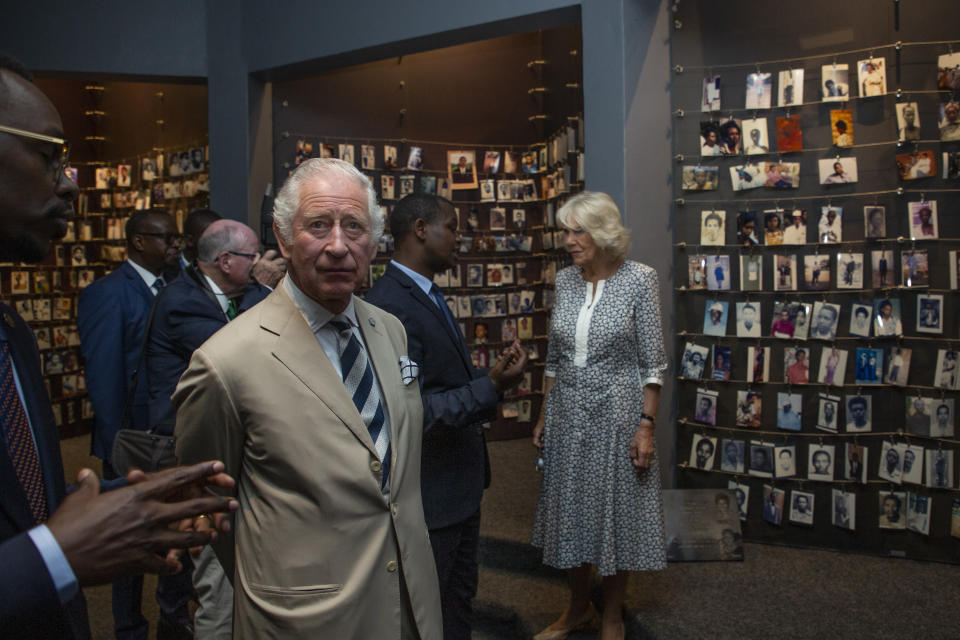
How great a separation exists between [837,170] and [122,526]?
13.4 ft

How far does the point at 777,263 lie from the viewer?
13.9 feet

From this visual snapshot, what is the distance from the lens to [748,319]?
14.0ft

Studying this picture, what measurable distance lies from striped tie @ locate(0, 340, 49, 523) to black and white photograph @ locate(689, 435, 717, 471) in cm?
367

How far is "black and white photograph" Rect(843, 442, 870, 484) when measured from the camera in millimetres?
4059

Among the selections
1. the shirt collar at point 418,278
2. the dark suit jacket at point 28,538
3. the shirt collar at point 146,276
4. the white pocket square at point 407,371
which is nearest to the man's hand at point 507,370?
the shirt collar at point 418,278

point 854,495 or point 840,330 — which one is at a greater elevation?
point 840,330

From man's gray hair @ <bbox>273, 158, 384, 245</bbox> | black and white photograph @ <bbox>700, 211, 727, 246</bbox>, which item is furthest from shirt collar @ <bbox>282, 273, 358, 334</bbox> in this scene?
black and white photograph @ <bbox>700, 211, 727, 246</bbox>

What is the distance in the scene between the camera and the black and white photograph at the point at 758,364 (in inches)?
168

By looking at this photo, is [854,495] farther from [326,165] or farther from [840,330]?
[326,165]

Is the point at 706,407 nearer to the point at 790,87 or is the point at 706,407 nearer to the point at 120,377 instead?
the point at 790,87

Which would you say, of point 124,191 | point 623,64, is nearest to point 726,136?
point 623,64

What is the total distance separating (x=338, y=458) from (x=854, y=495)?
3.44m

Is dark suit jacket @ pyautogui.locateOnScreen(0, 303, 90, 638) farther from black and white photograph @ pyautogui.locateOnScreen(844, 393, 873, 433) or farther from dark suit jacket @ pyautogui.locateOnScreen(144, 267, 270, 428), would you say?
black and white photograph @ pyautogui.locateOnScreen(844, 393, 873, 433)

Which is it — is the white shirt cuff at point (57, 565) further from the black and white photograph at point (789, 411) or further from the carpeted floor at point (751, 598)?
the black and white photograph at point (789, 411)
